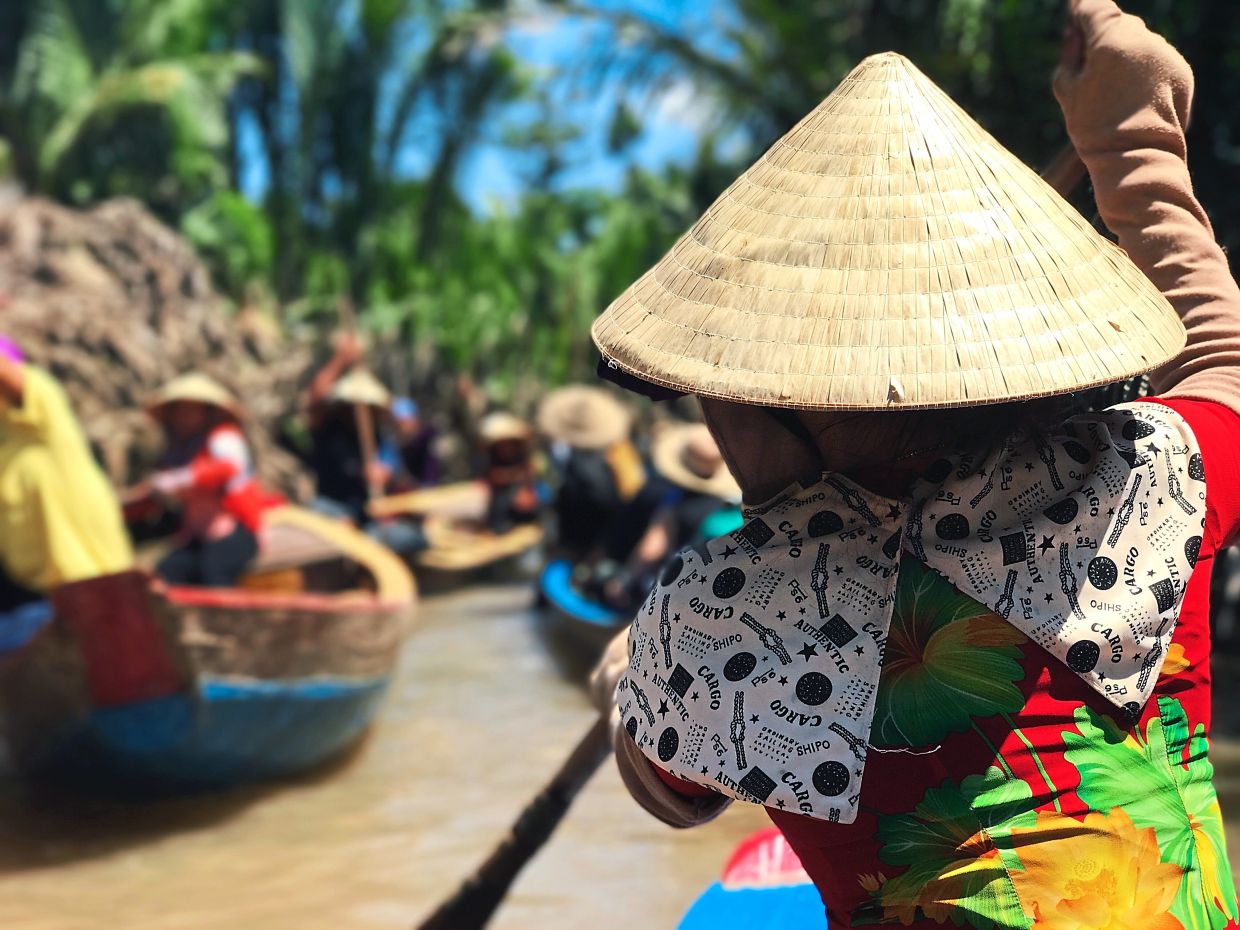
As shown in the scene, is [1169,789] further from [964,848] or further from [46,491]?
[46,491]

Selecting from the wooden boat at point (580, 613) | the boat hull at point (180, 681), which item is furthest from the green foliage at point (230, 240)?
the boat hull at point (180, 681)

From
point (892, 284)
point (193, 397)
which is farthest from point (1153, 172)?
point (193, 397)

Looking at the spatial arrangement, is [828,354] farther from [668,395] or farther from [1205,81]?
[1205,81]

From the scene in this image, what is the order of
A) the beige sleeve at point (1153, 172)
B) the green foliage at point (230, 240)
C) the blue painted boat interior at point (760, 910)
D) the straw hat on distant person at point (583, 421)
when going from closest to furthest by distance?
the beige sleeve at point (1153, 172) → the blue painted boat interior at point (760, 910) → the straw hat on distant person at point (583, 421) → the green foliage at point (230, 240)

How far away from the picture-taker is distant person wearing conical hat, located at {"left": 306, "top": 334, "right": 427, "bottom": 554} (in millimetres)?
9984

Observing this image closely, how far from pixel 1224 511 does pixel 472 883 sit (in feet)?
7.04

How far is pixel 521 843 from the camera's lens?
2.84 meters

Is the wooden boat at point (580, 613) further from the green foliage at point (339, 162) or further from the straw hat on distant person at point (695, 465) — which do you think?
the green foliage at point (339, 162)

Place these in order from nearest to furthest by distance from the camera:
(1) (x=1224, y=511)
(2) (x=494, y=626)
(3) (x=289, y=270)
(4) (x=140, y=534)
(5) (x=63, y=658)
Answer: (1) (x=1224, y=511) → (5) (x=63, y=658) → (4) (x=140, y=534) → (2) (x=494, y=626) → (3) (x=289, y=270)

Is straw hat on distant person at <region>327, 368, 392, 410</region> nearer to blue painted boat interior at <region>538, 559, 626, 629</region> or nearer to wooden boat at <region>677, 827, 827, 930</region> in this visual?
blue painted boat interior at <region>538, 559, 626, 629</region>

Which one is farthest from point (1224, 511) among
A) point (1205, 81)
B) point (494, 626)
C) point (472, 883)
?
point (494, 626)

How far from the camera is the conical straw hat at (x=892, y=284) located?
117 centimetres

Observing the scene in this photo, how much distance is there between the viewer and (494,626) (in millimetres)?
9555

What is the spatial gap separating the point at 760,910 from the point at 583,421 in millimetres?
7243
